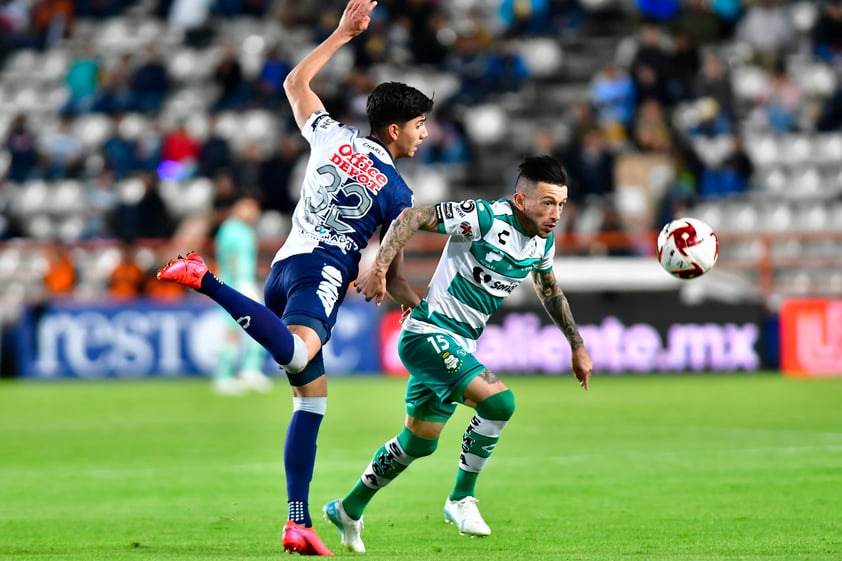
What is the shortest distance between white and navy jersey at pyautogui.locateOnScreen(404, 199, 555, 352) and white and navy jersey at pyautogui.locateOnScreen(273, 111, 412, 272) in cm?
41

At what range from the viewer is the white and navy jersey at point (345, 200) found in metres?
7.43

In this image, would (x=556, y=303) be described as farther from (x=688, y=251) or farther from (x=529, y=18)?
(x=529, y=18)

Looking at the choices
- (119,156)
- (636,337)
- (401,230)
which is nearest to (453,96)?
(119,156)

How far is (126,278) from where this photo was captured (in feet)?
78.0

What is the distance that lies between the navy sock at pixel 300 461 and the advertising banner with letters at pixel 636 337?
14347 mm

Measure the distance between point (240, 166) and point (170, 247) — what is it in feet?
6.63

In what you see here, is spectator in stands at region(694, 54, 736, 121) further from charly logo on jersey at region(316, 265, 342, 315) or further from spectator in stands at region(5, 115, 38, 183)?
charly logo on jersey at region(316, 265, 342, 315)

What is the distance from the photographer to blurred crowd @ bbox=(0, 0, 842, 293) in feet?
77.3

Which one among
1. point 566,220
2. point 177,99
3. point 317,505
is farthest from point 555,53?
point 317,505

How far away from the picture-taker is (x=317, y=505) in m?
8.91

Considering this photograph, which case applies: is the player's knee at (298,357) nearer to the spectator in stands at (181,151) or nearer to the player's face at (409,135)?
the player's face at (409,135)

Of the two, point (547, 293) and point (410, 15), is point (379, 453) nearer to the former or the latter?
point (547, 293)

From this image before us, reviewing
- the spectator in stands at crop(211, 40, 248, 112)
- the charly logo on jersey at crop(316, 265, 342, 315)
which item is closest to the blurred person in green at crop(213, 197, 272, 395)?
the spectator in stands at crop(211, 40, 248, 112)

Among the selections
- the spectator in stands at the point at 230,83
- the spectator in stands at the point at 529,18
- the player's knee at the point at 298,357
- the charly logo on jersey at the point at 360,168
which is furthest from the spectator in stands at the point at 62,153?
the player's knee at the point at 298,357
